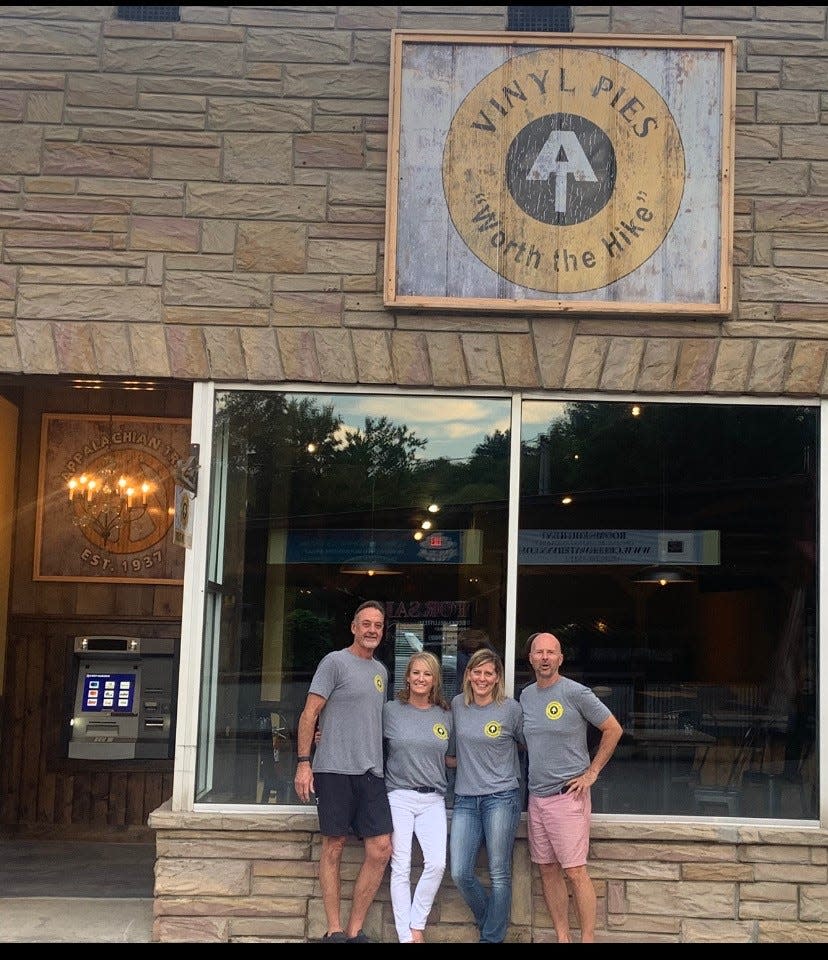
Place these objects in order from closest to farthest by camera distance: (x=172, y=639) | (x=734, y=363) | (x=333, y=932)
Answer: (x=333, y=932) → (x=734, y=363) → (x=172, y=639)

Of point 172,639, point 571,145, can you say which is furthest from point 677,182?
point 172,639

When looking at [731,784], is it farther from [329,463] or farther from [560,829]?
[329,463]

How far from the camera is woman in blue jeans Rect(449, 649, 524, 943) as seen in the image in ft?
21.8

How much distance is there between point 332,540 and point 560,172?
2.37 meters

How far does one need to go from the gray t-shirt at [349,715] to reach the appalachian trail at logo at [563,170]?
226 centimetres

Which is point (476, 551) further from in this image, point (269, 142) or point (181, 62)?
point (181, 62)

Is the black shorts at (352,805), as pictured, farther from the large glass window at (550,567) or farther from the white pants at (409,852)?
the large glass window at (550,567)

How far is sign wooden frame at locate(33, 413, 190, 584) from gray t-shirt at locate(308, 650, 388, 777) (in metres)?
3.53

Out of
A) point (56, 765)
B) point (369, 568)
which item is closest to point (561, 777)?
point (369, 568)

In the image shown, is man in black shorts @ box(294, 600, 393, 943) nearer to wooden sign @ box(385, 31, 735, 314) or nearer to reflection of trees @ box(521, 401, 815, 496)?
reflection of trees @ box(521, 401, 815, 496)

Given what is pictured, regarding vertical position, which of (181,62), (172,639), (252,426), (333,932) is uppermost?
(181,62)

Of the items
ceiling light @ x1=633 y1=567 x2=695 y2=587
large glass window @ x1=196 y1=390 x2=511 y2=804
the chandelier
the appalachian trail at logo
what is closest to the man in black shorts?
large glass window @ x1=196 y1=390 x2=511 y2=804

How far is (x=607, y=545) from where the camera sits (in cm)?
722

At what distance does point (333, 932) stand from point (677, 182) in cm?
436
